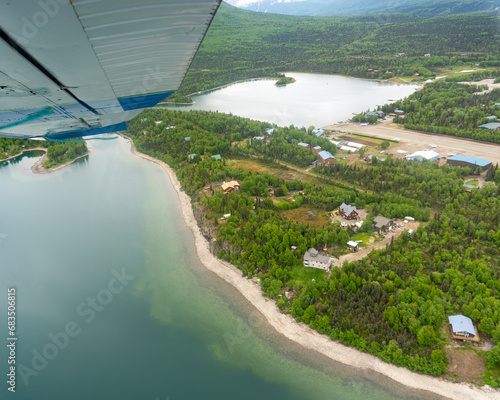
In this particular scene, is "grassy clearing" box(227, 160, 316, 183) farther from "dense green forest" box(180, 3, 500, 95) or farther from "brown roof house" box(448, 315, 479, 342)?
"dense green forest" box(180, 3, 500, 95)

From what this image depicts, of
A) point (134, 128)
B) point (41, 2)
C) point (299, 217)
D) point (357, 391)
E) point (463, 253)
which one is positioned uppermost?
point (41, 2)

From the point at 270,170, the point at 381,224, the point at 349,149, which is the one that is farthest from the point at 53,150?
the point at 381,224

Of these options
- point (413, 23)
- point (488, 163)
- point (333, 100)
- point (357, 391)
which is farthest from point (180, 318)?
point (413, 23)

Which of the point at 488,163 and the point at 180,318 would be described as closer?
the point at 180,318

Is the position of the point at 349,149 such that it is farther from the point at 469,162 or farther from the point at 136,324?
the point at 136,324

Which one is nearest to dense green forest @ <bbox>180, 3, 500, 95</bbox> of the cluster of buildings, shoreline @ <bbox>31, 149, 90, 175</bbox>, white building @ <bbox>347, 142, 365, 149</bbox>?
shoreline @ <bbox>31, 149, 90, 175</bbox>

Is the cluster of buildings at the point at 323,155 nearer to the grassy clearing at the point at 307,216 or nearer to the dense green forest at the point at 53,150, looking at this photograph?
the grassy clearing at the point at 307,216

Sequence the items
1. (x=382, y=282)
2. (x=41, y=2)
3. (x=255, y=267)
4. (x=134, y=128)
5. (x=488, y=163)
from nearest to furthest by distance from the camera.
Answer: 1. (x=41, y=2)
2. (x=382, y=282)
3. (x=255, y=267)
4. (x=488, y=163)
5. (x=134, y=128)

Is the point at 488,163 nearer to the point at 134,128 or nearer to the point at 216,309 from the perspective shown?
the point at 216,309
